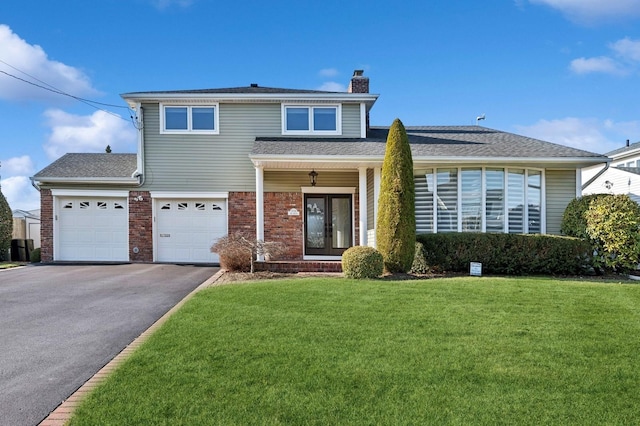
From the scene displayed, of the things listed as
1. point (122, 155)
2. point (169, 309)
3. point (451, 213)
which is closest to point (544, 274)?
point (451, 213)

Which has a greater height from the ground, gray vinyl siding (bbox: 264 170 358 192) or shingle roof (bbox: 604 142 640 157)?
shingle roof (bbox: 604 142 640 157)

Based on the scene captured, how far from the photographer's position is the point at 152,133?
1381 centimetres

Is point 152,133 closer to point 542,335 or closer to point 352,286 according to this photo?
point 352,286

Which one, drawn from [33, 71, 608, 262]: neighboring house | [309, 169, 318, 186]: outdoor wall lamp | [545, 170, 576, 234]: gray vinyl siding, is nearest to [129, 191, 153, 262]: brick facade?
[33, 71, 608, 262]: neighboring house

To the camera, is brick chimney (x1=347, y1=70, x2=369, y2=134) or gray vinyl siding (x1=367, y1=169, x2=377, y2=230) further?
brick chimney (x1=347, y1=70, x2=369, y2=134)

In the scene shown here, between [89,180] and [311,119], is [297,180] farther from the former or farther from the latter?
[89,180]

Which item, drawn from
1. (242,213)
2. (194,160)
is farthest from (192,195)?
(242,213)

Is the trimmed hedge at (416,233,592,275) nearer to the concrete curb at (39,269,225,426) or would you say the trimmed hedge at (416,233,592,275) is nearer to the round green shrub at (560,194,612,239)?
the round green shrub at (560,194,612,239)

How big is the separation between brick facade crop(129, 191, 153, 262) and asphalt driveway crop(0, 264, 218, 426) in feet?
7.32

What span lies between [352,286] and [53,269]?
30.9ft

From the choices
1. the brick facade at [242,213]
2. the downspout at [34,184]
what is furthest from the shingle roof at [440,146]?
the downspout at [34,184]

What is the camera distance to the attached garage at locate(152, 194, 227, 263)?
45.4 feet

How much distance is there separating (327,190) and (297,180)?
43.2 inches

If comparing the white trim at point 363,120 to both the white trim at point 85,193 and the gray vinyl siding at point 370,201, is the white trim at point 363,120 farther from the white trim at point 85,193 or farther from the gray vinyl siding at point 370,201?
the white trim at point 85,193
